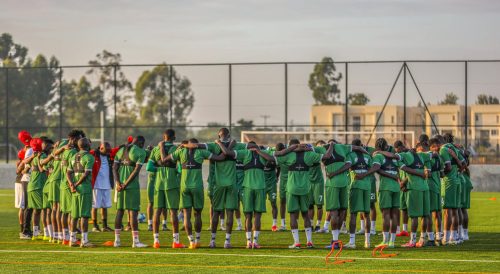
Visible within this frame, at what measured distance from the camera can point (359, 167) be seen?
67.2 ft

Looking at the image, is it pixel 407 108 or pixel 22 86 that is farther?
pixel 22 86

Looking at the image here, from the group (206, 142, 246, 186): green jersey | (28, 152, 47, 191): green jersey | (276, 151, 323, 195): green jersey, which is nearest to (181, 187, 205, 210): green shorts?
(206, 142, 246, 186): green jersey

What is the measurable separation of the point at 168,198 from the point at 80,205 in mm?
1735

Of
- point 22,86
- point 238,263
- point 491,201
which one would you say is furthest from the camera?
point 22,86

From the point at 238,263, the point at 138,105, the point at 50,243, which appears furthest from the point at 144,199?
the point at 138,105

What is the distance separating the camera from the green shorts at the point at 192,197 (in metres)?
20.5

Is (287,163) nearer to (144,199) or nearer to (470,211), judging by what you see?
(470,211)

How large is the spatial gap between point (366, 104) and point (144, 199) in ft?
58.3

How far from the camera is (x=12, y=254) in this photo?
1972cm

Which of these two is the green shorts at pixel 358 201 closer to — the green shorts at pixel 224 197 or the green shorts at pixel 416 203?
the green shorts at pixel 416 203

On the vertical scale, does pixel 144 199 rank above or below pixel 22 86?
below

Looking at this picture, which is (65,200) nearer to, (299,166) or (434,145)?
(299,166)

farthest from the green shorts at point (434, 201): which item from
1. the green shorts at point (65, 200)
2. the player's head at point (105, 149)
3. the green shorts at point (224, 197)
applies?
the player's head at point (105, 149)

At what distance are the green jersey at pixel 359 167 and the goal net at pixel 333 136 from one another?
19.3m
